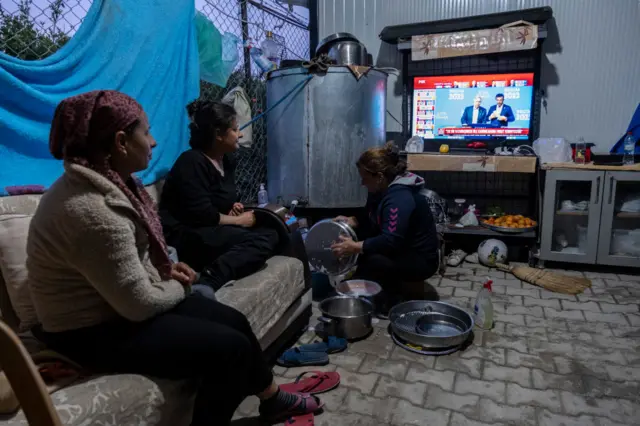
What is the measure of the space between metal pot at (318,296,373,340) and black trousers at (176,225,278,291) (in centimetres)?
52

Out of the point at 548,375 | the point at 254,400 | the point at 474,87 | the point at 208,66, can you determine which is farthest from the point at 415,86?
the point at 254,400

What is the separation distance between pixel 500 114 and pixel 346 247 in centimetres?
267

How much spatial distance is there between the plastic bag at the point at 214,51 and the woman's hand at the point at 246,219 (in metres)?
1.20

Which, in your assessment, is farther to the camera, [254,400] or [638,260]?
[638,260]

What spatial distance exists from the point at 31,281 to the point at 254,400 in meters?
1.14

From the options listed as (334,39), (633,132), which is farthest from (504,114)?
(334,39)

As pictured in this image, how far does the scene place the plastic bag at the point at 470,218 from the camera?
4.40 metres

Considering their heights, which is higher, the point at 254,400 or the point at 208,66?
the point at 208,66

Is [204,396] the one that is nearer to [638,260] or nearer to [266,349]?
[266,349]

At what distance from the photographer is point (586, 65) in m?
4.43

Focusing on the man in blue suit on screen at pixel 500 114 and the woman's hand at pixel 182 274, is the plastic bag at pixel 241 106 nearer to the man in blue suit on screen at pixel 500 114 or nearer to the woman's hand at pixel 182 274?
the woman's hand at pixel 182 274

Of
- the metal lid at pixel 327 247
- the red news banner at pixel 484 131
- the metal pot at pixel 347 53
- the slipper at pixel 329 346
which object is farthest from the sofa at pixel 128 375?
the red news banner at pixel 484 131

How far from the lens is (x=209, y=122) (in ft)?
8.55

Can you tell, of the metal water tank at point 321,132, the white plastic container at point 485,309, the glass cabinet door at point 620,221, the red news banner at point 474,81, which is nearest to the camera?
the white plastic container at point 485,309
